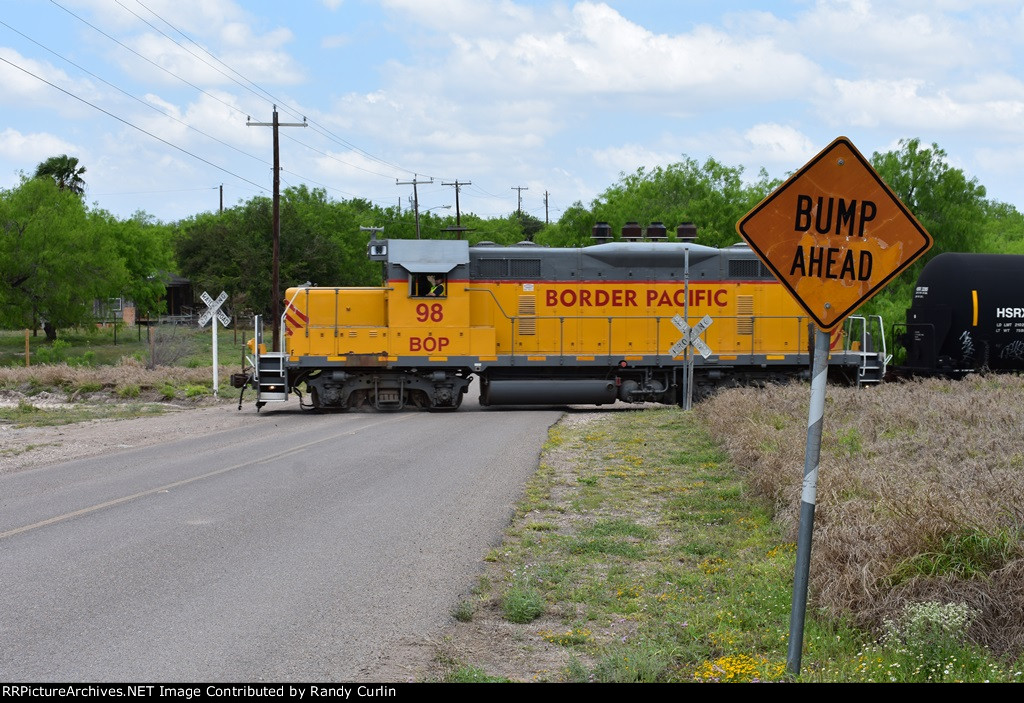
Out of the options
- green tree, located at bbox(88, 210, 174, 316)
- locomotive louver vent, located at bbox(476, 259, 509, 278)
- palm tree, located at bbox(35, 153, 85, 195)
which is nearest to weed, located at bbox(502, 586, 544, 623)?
locomotive louver vent, located at bbox(476, 259, 509, 278)

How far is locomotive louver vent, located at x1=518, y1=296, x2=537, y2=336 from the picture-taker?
26359mm

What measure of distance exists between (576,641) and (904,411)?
355 inches

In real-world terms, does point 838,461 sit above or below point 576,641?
above

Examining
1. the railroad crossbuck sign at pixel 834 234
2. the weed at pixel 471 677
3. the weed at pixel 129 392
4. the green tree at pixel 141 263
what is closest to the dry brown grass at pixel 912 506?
the railroad crossbuck sign at pixel 834 234

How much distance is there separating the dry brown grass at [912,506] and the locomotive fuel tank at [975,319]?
45.6 ft

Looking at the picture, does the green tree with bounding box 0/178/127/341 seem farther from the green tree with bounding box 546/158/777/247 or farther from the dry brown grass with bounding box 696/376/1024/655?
the dry brown grass with bounding box 696/376/1024/655

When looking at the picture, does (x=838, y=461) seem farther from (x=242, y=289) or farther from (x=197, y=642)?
(x=242, y=289)

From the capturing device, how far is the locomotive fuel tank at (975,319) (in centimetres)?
2695

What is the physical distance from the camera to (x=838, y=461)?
1003cm

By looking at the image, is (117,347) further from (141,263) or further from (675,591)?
(675,591)

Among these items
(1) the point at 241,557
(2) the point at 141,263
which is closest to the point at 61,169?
(2) the point at 141,263
